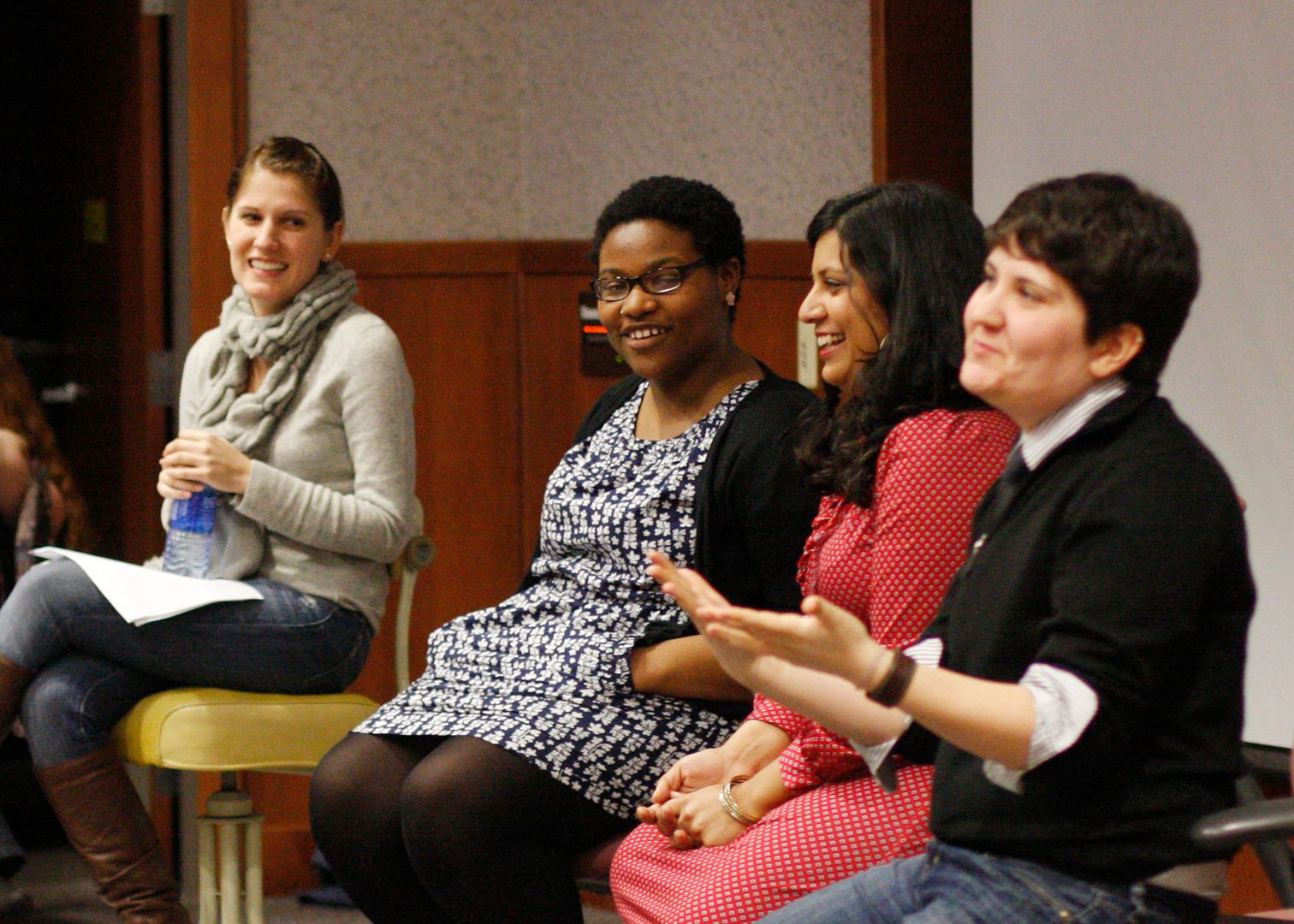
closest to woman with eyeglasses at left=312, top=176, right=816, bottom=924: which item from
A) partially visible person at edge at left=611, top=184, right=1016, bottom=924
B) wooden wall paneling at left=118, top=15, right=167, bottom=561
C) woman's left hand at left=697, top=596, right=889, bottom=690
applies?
partially visible person at edge at left=611, top=184, right=1016, bottom=924

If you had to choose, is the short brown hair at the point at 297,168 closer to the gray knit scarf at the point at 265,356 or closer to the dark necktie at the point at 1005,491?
the gray knit scarf at the point at 265,356

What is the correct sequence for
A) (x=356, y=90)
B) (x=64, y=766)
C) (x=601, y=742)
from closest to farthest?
(x=601, y=742) < (x=64, y=766) < (x=356, y=90)

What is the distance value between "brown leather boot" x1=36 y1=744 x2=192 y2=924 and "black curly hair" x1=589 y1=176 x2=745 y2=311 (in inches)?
43.9

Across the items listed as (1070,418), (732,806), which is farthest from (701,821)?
(1070,418)

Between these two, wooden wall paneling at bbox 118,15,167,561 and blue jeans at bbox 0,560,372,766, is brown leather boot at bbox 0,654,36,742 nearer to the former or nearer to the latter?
Result: blue jeans at bbox 0,560,372,766

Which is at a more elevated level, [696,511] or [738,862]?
[696,511]

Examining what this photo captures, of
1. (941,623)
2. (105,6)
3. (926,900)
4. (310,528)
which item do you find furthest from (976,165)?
(105,6)

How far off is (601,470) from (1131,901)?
1142 millimetres

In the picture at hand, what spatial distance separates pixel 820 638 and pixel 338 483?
151 centimetres

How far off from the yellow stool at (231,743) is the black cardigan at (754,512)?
0.69m

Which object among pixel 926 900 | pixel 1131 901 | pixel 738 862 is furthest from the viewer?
pixel 738 862

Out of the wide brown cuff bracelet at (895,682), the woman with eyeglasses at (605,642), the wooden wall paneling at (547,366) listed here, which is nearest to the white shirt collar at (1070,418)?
the wide brown cuff bracelet at (895,682)

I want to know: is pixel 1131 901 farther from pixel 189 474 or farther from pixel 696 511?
pixel 189 474

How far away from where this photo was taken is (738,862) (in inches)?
68.0
